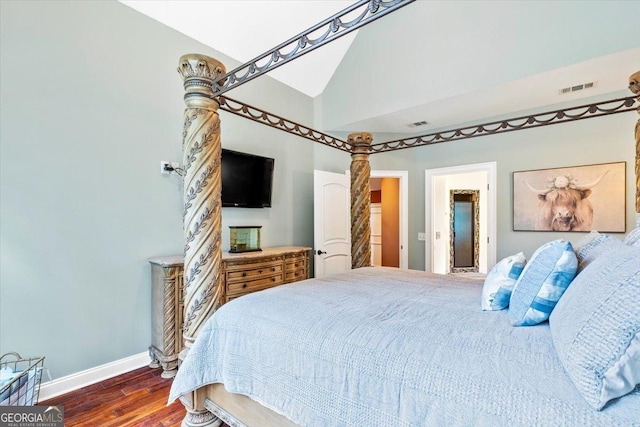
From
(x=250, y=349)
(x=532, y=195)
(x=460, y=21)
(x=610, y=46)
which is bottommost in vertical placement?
(x=250, y=349)

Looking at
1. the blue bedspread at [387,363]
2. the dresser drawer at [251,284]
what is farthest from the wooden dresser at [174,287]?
the blue bedspread at [387,363]

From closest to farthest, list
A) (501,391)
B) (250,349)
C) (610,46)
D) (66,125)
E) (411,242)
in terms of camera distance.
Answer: (501,391) < (250,349) < (66,125) < (610,46) < (411,242)

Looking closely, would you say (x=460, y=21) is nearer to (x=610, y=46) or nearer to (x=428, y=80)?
(x=428, y=80)

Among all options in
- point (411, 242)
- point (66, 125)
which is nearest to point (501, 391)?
point (66, 125)

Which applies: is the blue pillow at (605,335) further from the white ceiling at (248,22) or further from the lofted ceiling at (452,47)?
the white ceiling at (248,22)

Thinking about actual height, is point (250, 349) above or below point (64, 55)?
below

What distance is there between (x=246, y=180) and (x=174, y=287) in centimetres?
139

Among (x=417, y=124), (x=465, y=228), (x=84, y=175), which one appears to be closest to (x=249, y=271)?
(x=84, y=175)

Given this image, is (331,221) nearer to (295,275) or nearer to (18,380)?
(295,275)

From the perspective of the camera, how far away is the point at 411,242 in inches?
189

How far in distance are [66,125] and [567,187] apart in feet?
16.3

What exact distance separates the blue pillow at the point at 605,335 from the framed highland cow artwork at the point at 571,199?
3.22m

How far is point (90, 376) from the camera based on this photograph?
233 centimetres

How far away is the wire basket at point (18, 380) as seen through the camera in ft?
5.49
